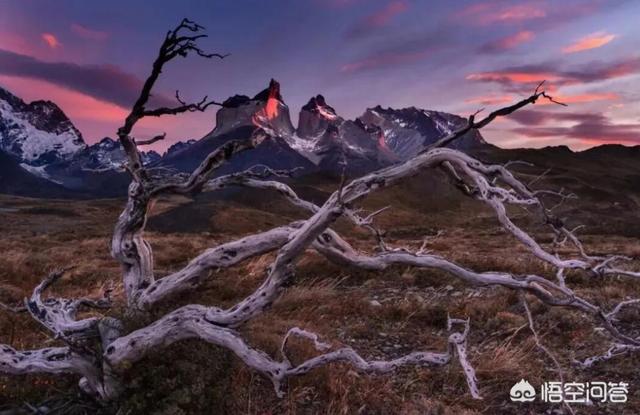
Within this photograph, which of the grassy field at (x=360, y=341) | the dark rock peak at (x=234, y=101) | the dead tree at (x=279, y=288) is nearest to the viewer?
the dead tree at (x=279, y=288)

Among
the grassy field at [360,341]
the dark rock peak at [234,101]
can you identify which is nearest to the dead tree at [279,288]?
the grassy field at [360,341]

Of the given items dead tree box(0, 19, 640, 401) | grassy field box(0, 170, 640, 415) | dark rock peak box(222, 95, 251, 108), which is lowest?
grassy field box(0, 170, 640, 415)

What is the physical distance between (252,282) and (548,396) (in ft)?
27.3

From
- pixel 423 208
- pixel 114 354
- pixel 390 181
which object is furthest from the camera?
pixel 423 208

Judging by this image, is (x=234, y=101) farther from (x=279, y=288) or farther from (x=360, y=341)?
(x=360, y=341)

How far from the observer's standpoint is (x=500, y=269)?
51.3 feet

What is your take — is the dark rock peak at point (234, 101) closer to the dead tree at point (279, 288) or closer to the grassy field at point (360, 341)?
the dead tree at point (279, 288)

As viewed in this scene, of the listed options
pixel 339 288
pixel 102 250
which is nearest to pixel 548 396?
pixel 339 288

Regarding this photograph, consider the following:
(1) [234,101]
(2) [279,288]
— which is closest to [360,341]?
(2) [279,288]

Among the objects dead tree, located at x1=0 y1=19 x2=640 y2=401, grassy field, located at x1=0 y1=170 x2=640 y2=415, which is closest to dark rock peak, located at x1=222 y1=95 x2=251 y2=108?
dead tree, located at x1=0 y1=19 x2=640 y2=401

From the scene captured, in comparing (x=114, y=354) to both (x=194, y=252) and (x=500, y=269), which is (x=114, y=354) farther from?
(x=194, y=252)

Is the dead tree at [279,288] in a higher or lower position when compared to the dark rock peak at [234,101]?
lower

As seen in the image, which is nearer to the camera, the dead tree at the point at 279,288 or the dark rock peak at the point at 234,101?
the dead tree at the point at 279,288

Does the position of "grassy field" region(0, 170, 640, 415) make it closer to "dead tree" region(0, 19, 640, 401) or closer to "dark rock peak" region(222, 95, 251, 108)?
"dead tree" region(0, 19, 640, 401)
